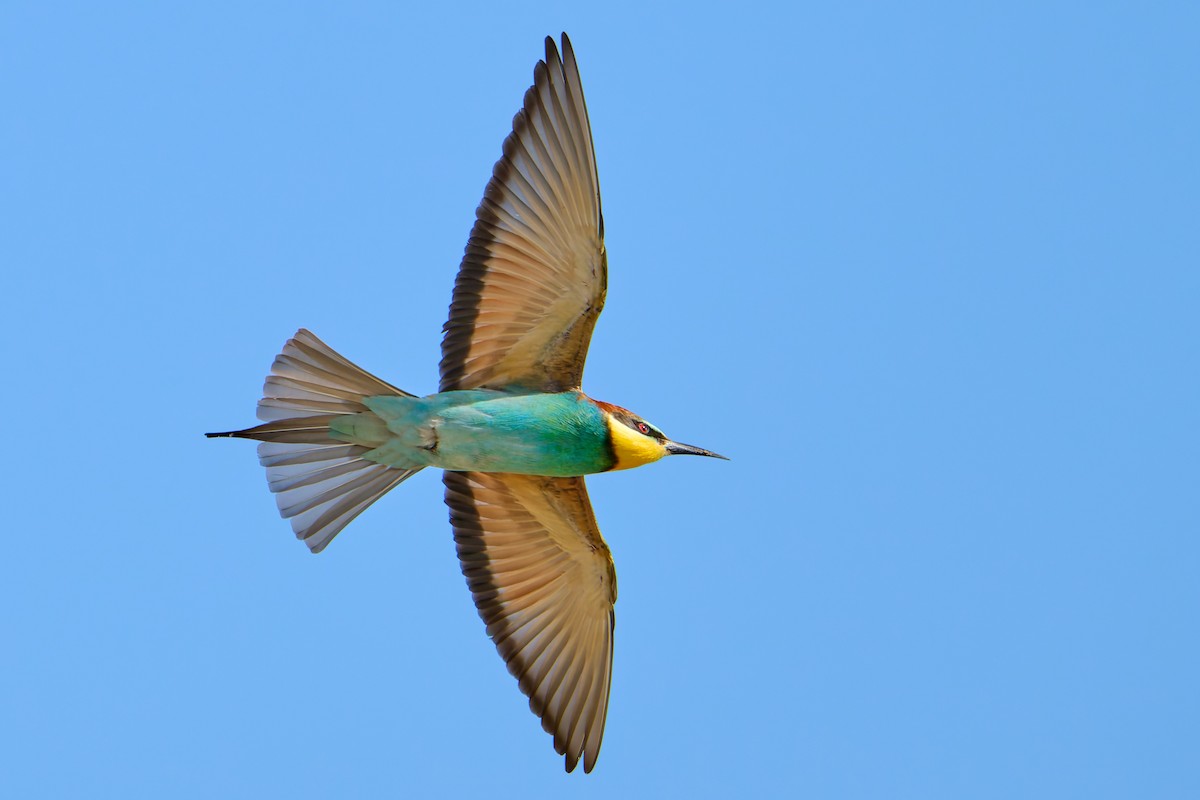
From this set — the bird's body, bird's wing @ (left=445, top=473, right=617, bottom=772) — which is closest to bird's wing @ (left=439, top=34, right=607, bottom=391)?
the bird's body

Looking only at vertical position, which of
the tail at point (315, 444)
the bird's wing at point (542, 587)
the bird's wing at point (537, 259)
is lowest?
the bird's wing at point (542, 587)

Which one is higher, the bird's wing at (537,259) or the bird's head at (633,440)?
the bird's wing at (537,259)

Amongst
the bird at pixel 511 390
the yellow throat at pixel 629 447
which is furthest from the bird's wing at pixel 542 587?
the yellow throat at pixel 629 447

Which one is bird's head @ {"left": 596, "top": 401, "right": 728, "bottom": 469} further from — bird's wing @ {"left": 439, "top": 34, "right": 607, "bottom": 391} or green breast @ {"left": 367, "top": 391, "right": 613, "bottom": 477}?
bird's wing @ {"left": 439, "top": 34, "right": 607, "bottom": 391}

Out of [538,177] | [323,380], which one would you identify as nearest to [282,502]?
[323,380]

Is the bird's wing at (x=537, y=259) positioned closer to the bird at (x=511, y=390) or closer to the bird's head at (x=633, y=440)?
the bird at (x=511, y=390)

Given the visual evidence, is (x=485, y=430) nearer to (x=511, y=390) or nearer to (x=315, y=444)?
(x=511, y=390)

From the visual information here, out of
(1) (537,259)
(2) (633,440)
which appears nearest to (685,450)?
(2) (633,440)

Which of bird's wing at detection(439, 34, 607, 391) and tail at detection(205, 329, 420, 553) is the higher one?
bird's wing at detection(439, 34, 607, 391)
